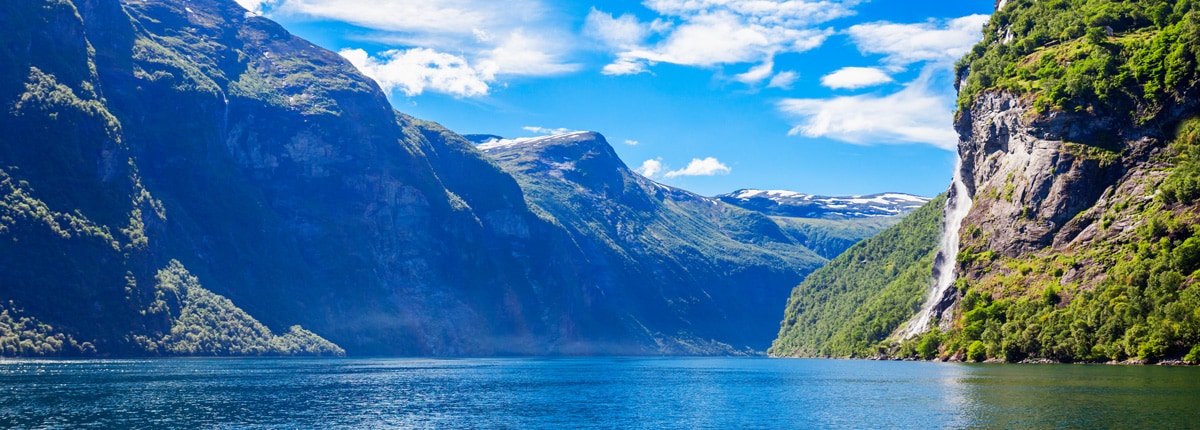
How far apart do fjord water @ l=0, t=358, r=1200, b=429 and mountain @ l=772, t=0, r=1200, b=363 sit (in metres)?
8.85

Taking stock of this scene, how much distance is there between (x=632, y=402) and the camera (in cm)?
10244

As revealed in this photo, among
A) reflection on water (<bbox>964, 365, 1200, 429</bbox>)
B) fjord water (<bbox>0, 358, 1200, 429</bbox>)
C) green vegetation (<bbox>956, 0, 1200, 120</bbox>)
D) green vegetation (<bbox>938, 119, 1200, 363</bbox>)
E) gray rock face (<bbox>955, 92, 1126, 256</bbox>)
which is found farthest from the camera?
gray rock face (<bbox>955, 92, 1126, 256</bbox>)

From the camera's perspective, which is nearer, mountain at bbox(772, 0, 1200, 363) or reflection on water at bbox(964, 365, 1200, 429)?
reflection on water at bbox(964, 365, 1200, 429)

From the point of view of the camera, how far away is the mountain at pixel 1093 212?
126 m

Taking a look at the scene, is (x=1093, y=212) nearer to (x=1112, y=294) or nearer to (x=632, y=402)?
(x=1112, y=294)

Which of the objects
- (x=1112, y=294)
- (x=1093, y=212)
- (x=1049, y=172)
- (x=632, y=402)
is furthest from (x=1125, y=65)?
(x=632, y=402)

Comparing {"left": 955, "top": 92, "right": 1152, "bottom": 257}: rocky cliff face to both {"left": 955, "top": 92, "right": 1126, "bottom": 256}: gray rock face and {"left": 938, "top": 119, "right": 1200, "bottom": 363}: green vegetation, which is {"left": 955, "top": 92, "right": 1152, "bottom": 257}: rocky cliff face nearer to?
{"left": 955, "top": 92, "right": 1126, "bottom": 256}: gray rock face

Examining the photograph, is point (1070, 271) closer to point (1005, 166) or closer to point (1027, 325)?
point (1027, 325)

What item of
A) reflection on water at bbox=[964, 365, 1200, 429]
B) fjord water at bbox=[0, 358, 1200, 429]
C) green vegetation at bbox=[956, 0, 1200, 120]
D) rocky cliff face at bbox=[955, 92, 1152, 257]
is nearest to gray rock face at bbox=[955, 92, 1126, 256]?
rocky cliff face at bbox=[955, 92, 1152, 257]

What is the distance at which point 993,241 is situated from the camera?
606 ft

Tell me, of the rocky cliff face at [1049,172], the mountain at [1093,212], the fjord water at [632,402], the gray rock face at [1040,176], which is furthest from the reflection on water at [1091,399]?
the gray rock face at [1040,176]

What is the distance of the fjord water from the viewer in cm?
7375

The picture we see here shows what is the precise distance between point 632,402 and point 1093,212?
3817 inches

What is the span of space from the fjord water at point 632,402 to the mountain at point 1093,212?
29.0 ft
